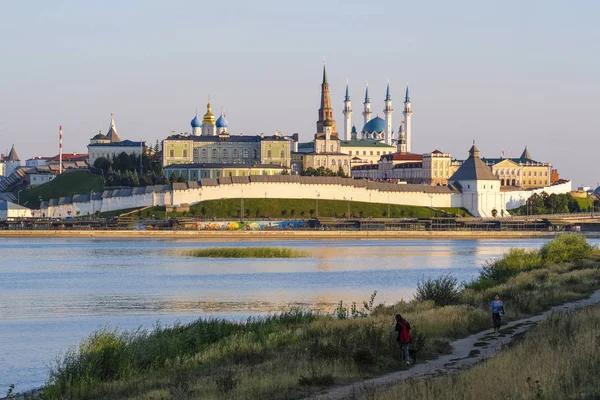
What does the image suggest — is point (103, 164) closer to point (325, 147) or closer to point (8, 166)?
point (325, 147)

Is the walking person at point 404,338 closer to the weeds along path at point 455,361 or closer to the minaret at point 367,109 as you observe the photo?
the weeds along path at point 455,361

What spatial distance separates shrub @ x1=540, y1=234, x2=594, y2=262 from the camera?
37.9 meters

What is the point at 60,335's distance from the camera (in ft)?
79.0

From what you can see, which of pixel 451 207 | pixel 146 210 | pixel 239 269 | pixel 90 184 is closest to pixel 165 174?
pixel 90 184

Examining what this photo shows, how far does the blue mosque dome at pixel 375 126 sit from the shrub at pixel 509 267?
132149 millimetres

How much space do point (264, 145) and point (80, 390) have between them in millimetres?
114496

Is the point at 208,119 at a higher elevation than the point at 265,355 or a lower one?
higher

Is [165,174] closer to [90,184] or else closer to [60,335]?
[90,184]

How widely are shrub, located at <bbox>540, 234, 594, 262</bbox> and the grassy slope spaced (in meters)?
75.8

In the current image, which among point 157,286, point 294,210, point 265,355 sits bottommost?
point 157,286

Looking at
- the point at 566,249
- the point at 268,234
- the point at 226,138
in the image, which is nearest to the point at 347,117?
the point at 226,138

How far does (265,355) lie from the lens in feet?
53.9

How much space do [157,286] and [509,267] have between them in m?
12.2

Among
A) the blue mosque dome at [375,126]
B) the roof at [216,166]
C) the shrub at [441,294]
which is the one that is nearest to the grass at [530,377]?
the shrub at [441,294]
